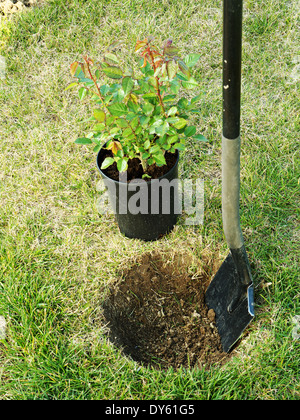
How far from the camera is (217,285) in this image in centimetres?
199

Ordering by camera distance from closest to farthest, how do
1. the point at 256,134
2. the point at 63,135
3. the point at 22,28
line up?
the point at 256,134, the point at 63,135, the point at 22,28

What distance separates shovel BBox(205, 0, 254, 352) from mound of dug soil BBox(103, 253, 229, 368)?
0.07 meters

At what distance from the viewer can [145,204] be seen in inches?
83.0

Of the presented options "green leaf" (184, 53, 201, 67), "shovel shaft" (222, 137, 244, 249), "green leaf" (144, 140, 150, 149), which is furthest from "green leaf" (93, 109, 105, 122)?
"shovel shaft" (222, 137, 244, 249)

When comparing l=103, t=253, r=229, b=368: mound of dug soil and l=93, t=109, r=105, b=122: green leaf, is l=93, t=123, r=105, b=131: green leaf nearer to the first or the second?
l=93, t=109, r=105, b=122: green leaf

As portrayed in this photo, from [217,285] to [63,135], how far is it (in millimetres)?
1488

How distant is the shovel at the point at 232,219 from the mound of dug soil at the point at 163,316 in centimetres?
7

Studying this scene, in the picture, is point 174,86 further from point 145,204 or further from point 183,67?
point 145,204

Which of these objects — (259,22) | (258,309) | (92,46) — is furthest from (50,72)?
(258,309)

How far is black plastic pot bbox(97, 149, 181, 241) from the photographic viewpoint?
6.73ft

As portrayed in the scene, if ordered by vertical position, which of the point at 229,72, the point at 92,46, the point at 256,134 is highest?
the point at 92,46

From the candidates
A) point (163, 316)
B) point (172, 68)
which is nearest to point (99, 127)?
point (172, 68)

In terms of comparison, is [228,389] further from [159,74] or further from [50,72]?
[50,72]

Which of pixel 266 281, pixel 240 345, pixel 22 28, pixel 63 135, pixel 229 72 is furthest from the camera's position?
pixel 22 28
